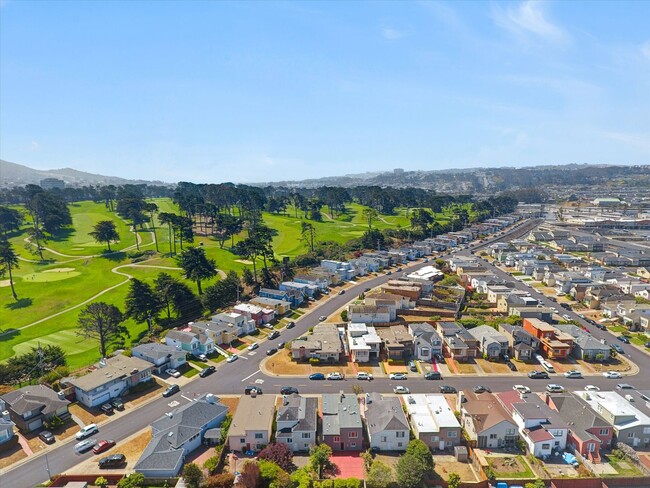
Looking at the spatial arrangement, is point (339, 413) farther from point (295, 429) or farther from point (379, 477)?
point (379, 477)

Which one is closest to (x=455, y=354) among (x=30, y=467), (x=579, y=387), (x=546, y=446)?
(x=579, y=387)

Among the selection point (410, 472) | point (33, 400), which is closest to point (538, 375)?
point (410, 472)

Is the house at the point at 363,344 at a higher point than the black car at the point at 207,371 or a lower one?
higher

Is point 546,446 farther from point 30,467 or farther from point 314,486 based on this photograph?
point 30,467

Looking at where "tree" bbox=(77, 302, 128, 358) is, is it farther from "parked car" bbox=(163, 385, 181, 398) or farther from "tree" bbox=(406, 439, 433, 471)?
"tree" bbox=(406, 439, 433, 471)

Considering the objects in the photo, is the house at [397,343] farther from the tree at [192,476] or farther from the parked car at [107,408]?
the parked car at [107,408]

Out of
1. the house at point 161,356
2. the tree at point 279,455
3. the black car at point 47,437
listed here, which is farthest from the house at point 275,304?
the black car at point 47,437

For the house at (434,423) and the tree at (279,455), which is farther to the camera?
the house at (434,423)
